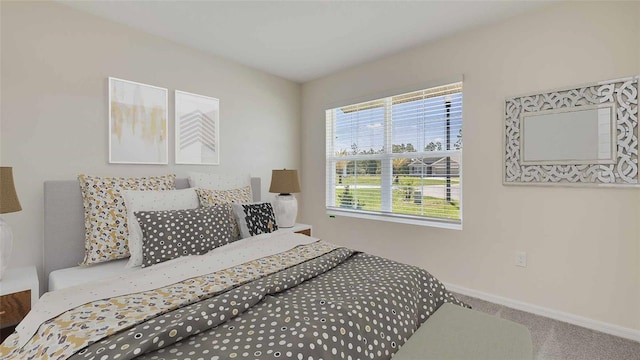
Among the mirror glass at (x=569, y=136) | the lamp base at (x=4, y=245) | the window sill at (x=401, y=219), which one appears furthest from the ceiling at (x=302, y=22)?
the window sill at (x=401, y=219)

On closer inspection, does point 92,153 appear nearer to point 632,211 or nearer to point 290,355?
point 290,355

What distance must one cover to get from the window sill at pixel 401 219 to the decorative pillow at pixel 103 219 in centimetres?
231

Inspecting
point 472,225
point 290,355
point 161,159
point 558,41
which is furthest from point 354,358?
point 558,41

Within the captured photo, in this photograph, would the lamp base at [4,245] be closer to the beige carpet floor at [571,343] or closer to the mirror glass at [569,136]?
the beige carpet floor at [571,343]

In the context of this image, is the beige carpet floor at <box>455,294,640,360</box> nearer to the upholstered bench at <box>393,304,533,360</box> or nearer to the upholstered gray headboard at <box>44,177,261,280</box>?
the upholstered bench at <box>393,304,533,360</box>

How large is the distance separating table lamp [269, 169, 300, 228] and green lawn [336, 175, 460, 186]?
77 cm

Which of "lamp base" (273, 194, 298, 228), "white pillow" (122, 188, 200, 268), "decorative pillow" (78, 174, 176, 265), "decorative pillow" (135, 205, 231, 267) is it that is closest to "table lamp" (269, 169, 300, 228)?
"lamp base" (273, 194, 298, 228)

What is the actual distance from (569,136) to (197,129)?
125 inches

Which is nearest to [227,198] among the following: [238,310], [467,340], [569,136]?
[238,310]

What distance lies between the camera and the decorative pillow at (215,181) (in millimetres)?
2697

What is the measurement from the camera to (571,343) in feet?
6.48

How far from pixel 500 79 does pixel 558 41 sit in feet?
1.42

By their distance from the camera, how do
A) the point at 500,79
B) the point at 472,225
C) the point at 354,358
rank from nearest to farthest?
the point at 354,358
the point at 500,79
the point at 472,225

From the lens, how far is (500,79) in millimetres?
2496
